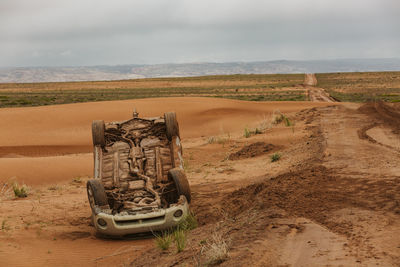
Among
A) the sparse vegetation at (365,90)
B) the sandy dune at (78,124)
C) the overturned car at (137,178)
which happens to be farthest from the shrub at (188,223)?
the sparse vegetation at (365,90)

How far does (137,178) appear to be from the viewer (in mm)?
9359

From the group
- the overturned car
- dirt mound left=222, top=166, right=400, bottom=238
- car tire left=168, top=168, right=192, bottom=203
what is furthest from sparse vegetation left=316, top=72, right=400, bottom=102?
car tire left=168, top=168, right=192, bottom=203

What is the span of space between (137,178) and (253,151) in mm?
7257

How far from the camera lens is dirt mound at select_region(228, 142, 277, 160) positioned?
615 inches

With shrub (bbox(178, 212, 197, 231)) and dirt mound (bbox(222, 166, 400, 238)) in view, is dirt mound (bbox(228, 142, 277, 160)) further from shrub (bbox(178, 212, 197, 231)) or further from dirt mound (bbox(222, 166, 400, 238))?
shrub (bbox(178, 212, 197, 231))

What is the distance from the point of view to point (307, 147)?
14492 millimetres

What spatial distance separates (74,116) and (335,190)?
914 inches

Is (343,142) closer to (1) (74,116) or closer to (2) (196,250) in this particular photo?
(2) (196,250)

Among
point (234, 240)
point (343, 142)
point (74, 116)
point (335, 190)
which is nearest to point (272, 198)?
point (335, 190)

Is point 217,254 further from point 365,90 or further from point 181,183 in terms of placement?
point 365,90

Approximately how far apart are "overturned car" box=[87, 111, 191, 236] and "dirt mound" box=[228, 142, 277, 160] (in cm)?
565

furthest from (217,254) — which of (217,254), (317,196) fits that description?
(317,196)

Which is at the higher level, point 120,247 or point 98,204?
point 98,204

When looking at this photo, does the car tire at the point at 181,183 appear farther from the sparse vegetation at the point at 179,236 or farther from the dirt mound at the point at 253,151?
the dirt mound at the point at 253,151
